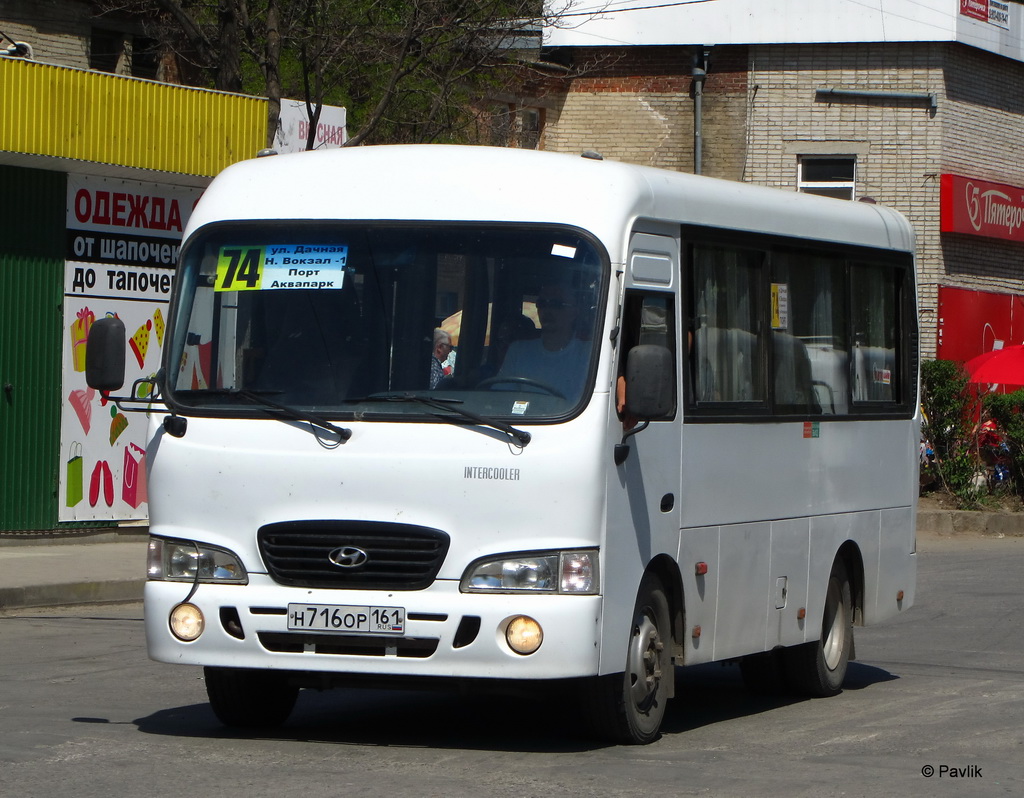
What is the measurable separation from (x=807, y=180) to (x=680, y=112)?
8.75ft

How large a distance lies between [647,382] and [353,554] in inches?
54.5

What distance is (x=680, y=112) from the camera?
33000 mm

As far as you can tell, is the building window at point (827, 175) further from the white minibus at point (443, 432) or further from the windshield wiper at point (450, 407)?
the windshield wiper at point (450, 407)

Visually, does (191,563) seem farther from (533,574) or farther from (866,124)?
(866,124)

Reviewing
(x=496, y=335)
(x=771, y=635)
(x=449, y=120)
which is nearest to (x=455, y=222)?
(x=496, y=335)

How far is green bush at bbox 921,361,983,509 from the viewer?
969 inches

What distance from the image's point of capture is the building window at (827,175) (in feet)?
106

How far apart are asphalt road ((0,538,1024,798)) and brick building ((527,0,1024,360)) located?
69.0 ft

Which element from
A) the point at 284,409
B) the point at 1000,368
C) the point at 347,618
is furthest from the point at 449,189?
the point at 1000,368

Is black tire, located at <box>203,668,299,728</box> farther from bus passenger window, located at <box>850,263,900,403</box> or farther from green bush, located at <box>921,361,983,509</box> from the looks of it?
green bush, located at <box>921,361,983,509</box>

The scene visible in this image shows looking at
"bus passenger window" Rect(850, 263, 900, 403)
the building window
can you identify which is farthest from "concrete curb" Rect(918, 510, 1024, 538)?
"bus passenger window" Rect(850, 263, 900, 403)

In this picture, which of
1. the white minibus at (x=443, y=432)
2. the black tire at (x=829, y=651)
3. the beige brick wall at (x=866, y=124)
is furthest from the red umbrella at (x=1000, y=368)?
the white minibus at (x=443, y=432)

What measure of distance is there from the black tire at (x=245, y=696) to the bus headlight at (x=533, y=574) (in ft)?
4.22

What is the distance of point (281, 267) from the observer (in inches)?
309
